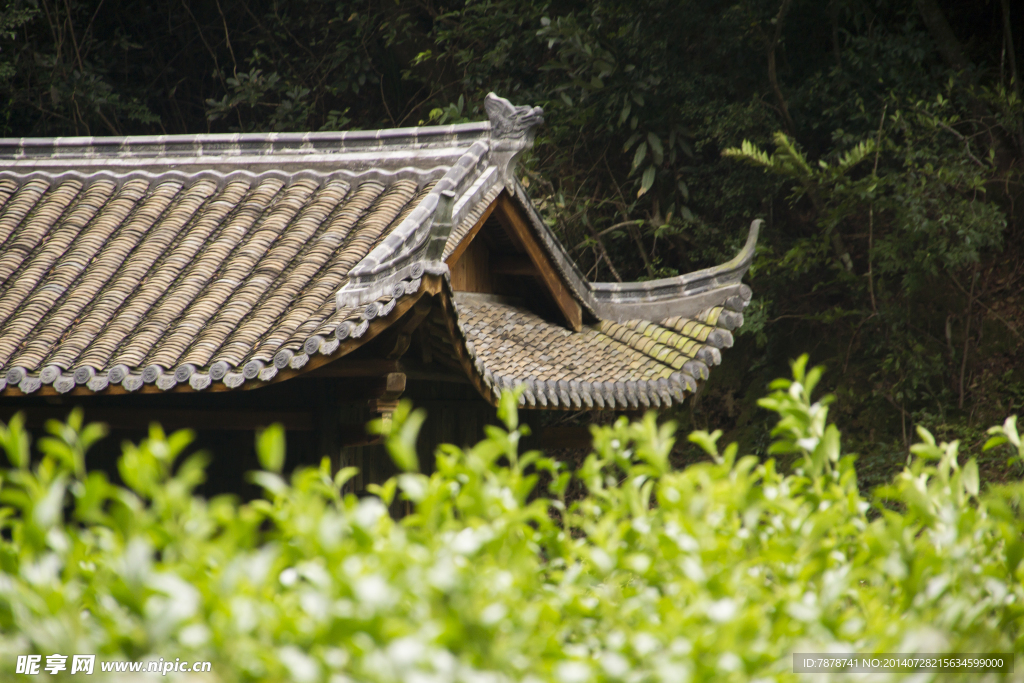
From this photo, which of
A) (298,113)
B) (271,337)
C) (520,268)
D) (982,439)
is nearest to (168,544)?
(271,337)

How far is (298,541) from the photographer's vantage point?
147 cm

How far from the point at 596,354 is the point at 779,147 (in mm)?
4218

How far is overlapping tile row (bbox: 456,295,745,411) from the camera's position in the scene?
5.13m

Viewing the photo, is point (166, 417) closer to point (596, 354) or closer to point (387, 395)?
point (387, 395)

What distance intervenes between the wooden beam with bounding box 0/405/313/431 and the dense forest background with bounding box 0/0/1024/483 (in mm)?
6100

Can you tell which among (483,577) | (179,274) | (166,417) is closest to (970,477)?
(483,577)

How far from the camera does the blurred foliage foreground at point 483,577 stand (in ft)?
3.97

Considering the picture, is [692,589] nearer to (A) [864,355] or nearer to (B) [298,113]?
(A) [864,355]

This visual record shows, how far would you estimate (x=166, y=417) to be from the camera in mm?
4352

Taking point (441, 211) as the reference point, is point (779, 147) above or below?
above

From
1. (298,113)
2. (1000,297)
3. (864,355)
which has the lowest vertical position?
(864,355)

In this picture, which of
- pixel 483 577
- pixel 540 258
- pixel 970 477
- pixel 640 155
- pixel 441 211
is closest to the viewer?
Answer: pixel 483 577

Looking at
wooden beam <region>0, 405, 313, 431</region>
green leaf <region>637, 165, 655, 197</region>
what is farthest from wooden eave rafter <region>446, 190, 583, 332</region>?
green leaf <region>637, 165, 655, 197</region>

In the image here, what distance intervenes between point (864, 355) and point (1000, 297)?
1.61m
